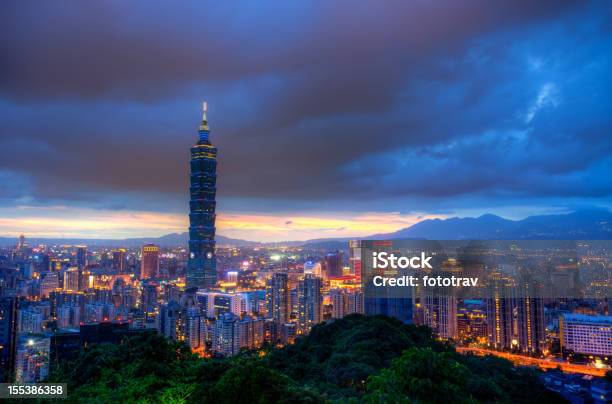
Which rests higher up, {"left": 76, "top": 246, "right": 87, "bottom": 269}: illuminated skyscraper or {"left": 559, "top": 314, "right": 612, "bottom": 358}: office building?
{"left": 76, "top": 246, "right": 87, "bottom": 269}: illuminated skyscraper

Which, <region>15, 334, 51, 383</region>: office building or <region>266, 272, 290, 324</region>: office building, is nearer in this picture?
<region>15, 334, 51, 383</region>: office building

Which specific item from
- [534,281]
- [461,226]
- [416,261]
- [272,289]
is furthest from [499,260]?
[461,226]

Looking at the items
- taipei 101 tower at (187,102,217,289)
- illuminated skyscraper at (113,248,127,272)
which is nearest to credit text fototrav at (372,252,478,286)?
taipei 101 tower at (187,102,217,289)

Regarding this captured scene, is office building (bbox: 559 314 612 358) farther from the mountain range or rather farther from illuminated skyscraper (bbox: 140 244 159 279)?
illuminated skyscraper (bbox: 140 244 159 279)

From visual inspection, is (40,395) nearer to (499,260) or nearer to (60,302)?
(499,260)

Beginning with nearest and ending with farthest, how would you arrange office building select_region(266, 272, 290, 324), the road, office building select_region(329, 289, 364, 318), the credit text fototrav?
1. the credit text fototrav
2. the road
3. office building select_region(329, 289, 364, 318)
4. office building select_region(266, 272, 290, 324)

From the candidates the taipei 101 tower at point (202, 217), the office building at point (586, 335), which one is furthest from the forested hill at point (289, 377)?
the taipei 101 tower at point (202, 217)
